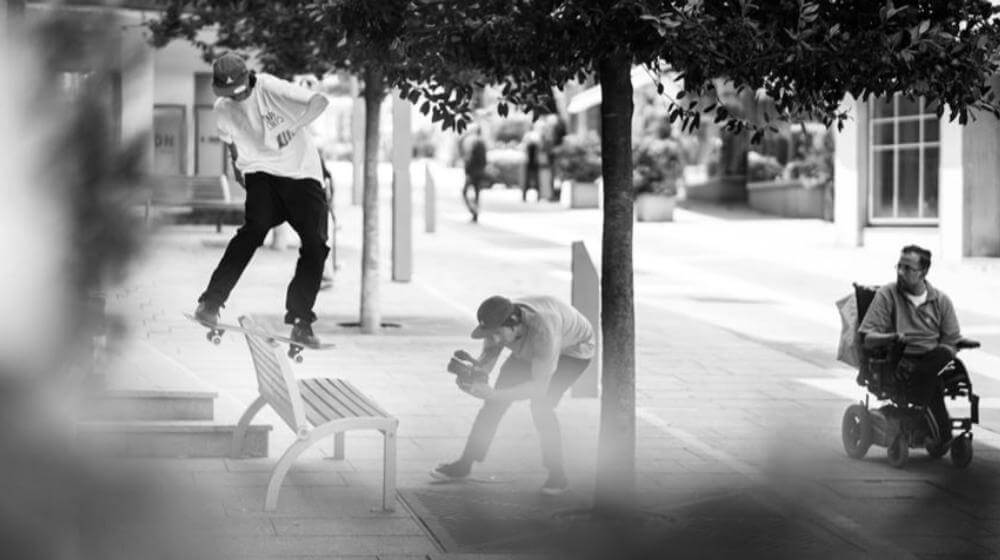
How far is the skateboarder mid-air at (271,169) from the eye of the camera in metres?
8.29

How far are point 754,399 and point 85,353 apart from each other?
11.3 m

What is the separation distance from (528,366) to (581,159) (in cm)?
3032

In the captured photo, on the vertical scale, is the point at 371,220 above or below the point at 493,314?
above

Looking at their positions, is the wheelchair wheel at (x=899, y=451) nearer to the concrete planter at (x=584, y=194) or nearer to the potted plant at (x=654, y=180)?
the potted plant at (x=654, y=180)

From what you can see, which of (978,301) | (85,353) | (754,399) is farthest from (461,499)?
(978,301)

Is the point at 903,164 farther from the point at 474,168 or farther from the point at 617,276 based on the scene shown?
the point at 617,276

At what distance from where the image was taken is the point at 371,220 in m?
16.3

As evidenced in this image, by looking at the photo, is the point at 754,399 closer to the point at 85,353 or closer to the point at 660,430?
the point at 660,430

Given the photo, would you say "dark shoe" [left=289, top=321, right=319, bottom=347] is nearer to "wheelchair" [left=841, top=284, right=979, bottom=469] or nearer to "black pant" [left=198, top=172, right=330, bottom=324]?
"black pant" [left=198, top=172, right=330, bottom=324]

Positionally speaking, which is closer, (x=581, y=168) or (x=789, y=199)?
(x=789, y=199)

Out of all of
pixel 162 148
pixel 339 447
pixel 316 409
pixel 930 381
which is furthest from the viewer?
pixel 930 381

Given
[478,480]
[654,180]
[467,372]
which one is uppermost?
[654,180]

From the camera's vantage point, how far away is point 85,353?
4.56ft

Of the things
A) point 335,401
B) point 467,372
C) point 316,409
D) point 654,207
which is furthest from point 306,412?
point 654,207
